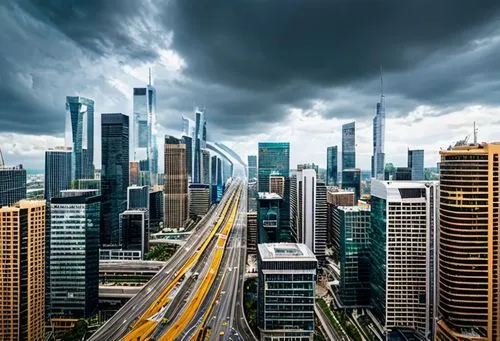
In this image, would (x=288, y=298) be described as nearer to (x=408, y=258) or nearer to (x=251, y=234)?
(x=408, y=258)

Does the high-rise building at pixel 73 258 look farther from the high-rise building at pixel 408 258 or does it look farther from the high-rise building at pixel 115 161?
the high-rise building at pixel 408 258

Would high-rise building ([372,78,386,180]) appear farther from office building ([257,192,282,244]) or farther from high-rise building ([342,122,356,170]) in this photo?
office building ([257,192,282,244])

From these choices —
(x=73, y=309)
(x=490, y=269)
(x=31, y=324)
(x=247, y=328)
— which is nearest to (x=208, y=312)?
(x=247, y=328)

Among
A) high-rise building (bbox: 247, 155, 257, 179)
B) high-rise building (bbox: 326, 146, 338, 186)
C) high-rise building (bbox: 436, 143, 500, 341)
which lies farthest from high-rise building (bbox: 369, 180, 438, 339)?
high-rise building (bbox: 247, 155, 257, 179)

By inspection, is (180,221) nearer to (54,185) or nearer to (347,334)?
(54,185)

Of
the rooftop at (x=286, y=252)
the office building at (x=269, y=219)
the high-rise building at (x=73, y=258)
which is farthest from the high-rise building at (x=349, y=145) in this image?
the high-rise building at (x=73, y=258)
